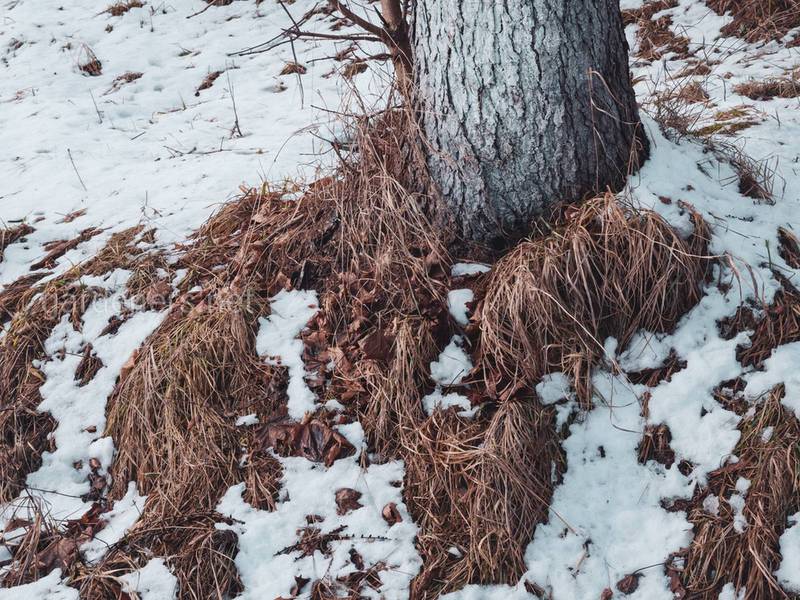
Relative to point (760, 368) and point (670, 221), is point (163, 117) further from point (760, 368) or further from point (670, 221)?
point (760, 368)

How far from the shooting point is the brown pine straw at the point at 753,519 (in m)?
2.13

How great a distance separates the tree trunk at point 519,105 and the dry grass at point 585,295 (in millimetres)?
256

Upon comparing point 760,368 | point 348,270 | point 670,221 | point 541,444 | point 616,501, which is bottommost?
point 616,501

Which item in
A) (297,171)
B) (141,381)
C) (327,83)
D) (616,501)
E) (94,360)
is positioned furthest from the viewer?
(327,83)

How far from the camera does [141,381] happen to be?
2.88 metres

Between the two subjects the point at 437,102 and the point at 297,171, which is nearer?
the point at 437,102

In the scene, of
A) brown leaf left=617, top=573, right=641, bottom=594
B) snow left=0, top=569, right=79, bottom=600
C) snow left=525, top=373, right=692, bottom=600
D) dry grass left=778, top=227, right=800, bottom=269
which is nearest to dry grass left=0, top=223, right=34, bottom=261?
snow left=0, top=569, right=79, bottom=600

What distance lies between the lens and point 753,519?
7.18 feet

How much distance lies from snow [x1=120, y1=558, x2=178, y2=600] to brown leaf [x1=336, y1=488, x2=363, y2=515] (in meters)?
0.65

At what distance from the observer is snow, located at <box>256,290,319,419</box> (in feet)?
9.16

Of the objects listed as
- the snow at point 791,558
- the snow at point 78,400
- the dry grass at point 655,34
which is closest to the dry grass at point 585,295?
the snow at point 791,558

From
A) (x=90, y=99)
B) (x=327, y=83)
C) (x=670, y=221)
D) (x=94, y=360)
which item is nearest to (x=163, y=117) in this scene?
(x=90, y=99)

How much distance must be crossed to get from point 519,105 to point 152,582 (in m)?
2.32

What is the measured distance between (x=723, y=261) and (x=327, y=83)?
12.4 ft
